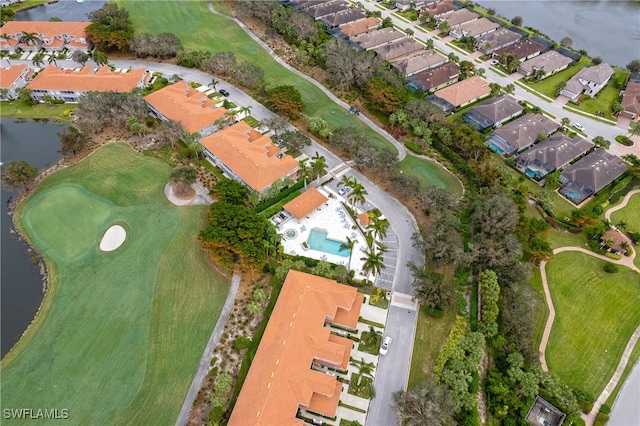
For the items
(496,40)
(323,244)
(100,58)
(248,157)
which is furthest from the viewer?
(496,40)

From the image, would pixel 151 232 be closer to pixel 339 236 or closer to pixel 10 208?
pixel 10 208

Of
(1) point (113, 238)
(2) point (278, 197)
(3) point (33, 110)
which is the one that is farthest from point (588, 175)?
(3) point (33, 110)

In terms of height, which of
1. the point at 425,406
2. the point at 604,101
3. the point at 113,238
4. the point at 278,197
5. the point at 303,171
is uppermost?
the point at 604,101

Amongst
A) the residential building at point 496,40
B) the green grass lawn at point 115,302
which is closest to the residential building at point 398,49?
the residential building at point 496,40

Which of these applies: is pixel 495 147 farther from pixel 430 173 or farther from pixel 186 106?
pixel 186 106

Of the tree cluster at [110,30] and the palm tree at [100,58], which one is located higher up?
the tree cluster at [110,30]

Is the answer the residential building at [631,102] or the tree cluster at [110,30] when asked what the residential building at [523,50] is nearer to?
the residential building at [631,102]
